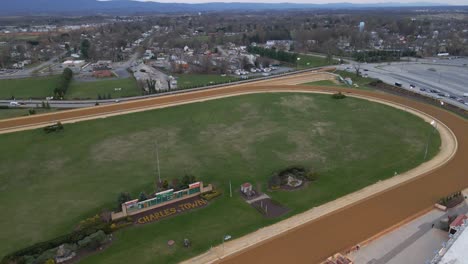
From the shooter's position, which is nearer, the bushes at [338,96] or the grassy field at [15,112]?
the grassy field at [15,112]

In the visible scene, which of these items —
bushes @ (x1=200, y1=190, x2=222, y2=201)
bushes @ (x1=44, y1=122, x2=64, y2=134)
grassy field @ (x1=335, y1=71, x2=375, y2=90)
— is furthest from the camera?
grassy field @ (x1=335, y1=71, x2=375, y2=90)

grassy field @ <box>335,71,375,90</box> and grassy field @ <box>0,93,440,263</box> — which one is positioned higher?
grassy field @ <box>335,71,375,90</box>

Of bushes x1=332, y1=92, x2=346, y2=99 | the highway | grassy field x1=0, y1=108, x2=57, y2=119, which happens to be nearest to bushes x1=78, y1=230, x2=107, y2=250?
grassy field x1=0, y1=108, x2=57, y2=119

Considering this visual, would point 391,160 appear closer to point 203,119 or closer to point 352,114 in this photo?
point 352,114

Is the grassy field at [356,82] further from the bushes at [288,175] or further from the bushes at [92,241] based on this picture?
the bushes at [92,241]

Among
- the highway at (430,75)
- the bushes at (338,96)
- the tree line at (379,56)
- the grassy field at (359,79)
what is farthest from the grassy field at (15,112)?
the tree line at (379,56)

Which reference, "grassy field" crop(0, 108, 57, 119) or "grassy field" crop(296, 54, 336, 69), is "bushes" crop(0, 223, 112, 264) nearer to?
"grassy field" crop(0, 108, 57, 119)

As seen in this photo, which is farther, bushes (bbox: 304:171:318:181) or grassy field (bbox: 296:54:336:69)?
grassy field (bbox: 296:54:336:69)
